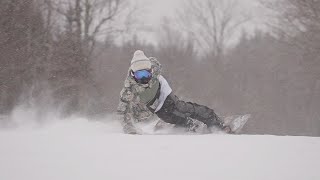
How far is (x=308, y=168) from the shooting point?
3064 millimetres

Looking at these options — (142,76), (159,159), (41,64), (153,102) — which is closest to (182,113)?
(153,102)

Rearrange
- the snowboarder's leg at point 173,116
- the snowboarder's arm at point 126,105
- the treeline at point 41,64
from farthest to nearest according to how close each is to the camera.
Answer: the treeline at point 41,64, the snowboarder's leg at point 173,116, the snowboarder's arm at point 126,105

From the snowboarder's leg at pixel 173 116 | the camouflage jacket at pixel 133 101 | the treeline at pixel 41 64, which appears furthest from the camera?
the treeline at pixel 41 64

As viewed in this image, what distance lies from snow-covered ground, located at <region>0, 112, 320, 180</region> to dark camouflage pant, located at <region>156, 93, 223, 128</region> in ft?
6.88

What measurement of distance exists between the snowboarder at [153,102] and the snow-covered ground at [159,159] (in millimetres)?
1972

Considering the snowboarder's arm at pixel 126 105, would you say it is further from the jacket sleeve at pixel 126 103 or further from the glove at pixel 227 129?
the glove at pixel 227 129

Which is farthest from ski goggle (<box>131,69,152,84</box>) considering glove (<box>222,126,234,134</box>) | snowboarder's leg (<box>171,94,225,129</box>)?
glove (<box>222,126,234,134</box>)

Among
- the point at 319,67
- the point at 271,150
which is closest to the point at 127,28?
the point at 319,67

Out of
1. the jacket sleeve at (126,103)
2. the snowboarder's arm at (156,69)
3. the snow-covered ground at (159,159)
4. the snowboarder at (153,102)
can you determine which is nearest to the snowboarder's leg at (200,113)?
the snowboarder at (153,102)

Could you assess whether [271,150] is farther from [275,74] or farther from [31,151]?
[275,74]

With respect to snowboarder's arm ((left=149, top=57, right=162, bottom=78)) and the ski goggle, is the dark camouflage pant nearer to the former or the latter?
snowboarder's arm ((left=149, top=57, right=162, bottom=78))

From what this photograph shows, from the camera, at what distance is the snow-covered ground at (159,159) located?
289 centimetres

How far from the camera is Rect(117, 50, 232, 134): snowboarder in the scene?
18.9 ft

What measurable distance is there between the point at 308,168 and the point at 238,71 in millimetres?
33991
